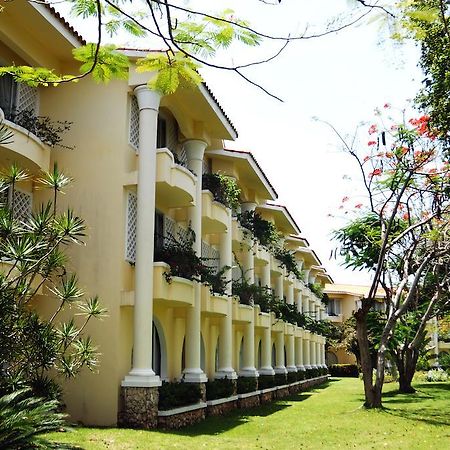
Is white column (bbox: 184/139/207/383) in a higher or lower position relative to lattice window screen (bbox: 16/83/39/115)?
lower

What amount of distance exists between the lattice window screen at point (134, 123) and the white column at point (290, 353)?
64.5 feet

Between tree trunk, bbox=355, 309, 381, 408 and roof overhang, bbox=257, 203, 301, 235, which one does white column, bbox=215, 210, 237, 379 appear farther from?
roof overhang, bbox=257, 203, 301, 235

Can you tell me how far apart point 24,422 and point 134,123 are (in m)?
8.82

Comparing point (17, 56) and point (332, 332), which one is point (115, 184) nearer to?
point (17, 56)

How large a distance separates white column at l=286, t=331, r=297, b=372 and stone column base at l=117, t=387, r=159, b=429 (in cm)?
1949

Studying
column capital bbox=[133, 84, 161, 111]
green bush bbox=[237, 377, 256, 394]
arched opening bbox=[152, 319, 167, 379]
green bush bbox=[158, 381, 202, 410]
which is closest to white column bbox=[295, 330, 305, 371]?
green bush bbox=[237, 377, 256, 394]

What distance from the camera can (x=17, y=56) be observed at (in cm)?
1454

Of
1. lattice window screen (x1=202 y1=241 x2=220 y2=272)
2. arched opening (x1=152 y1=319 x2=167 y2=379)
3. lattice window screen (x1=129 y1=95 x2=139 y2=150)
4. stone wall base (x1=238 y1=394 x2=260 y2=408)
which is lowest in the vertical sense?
stone wall base (x1=238 y1=394 x2=260 y2=408)

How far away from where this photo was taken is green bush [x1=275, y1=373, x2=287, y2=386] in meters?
28.4

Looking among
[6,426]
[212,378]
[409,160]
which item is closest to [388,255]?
[409,160]

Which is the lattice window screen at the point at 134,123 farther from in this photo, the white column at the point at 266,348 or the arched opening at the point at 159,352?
the white column at the point at 266,348

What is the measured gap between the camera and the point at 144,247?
49.4 ft

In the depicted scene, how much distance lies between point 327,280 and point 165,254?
124 feet

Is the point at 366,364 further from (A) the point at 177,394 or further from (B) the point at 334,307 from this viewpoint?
(B) the point at 334,307
